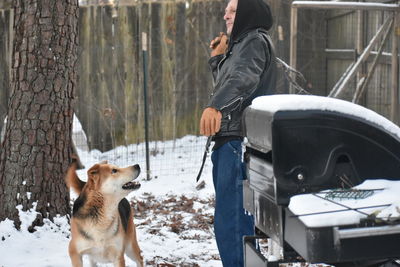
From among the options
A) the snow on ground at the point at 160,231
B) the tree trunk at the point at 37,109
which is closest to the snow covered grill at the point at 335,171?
the snow on ground at the point at 160,231

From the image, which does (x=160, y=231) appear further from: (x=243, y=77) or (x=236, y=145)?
(x=243, y=77)

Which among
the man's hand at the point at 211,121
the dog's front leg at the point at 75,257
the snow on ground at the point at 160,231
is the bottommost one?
the snow on ground at the point at 160,231

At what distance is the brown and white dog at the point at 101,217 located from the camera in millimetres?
4184

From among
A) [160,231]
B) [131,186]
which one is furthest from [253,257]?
[160,231]

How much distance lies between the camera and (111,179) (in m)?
4.21

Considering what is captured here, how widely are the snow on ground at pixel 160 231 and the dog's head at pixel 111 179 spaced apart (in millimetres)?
939

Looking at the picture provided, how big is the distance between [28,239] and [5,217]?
1.17 feet

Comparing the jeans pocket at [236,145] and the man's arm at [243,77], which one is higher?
the man's arm at [243,77]

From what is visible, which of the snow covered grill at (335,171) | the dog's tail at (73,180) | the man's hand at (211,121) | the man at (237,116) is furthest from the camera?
the dog's tail at (73,180)

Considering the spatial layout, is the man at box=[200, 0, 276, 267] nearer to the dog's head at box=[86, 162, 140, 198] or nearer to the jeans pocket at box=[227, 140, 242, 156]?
the jeans pocket at box=[227, 140, 242, 156]

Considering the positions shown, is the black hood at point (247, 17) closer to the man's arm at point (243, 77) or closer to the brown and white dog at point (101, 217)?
the man's arm at point (243, 77)

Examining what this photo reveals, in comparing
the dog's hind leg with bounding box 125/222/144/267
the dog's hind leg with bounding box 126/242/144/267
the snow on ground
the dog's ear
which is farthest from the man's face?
the snow on ground

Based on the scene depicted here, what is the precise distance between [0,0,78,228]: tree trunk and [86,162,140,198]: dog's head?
1282 millimetres

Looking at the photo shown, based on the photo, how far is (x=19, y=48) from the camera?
17.6 feet
